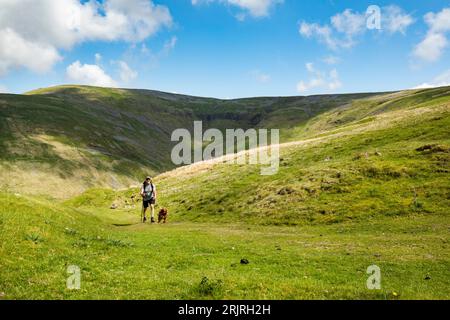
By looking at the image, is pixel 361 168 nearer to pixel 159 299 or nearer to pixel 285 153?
pixel 285 153

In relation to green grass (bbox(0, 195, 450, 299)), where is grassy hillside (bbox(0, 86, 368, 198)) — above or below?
above

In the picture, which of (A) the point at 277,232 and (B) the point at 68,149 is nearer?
(A) the point at 277,232

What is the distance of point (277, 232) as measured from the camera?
33500 mm

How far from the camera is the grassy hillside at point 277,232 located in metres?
14.4

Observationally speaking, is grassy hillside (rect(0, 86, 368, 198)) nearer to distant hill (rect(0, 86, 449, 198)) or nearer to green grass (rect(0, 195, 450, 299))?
distant hill (rect(0, 86, 449, 198))

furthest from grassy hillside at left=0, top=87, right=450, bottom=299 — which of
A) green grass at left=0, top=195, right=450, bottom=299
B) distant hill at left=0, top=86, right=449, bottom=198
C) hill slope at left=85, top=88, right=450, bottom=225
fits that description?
distant hill at left=0, top=86, right=449, bottom=198

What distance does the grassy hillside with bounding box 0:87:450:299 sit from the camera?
14391 millimetres

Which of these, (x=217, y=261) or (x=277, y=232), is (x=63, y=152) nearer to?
(x=277, y=232)

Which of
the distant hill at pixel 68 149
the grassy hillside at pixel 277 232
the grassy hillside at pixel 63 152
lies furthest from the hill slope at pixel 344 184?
the grassy hillside at pixel 63 152

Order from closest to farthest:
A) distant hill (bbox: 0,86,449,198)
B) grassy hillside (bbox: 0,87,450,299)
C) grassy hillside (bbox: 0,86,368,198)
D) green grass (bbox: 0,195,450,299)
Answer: green grass (bbox: 0,195,450,299), grassy hillside (bbox: 0,87,450,299), distant hill (bbox: 0,86,449,198), grassy hillside (bbox: 0,86,368,198)

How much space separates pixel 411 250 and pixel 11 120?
15302 centimetres

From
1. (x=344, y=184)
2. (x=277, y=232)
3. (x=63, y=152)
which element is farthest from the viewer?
(x=63, y=152)

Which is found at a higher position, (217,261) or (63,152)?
(63,152)

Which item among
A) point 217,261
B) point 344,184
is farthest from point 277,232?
point 217,261
